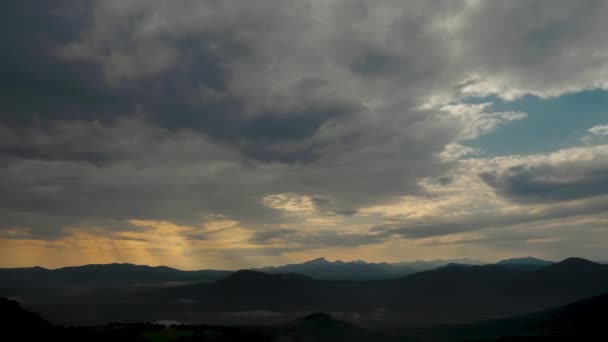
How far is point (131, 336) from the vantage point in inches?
6275

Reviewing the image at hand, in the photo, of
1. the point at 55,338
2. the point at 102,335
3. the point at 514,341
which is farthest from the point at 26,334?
the point at 514,341

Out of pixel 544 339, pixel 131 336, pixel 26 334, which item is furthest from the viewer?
pixel 544 339

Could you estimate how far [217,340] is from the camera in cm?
17362

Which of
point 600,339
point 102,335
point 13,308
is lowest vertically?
point 600,339

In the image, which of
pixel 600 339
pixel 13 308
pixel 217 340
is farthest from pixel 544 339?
pixel 13 308

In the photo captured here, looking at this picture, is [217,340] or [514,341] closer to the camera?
[217,340]

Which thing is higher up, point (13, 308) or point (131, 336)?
point (13, 308)

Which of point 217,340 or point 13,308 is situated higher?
point 13,308

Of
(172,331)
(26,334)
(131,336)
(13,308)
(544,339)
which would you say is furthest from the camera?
(544,339)

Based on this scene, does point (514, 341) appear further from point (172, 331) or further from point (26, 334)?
point (26, 334)

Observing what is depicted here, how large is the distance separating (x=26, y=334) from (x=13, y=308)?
20.4 metres

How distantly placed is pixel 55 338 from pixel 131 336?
Answer: 28.7 meters

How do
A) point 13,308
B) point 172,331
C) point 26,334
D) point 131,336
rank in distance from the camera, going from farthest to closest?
point 172,331 → point 131,336 → point 13,308 → point 26,334

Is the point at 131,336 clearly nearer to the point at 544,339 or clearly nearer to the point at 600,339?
the point at 544,339
